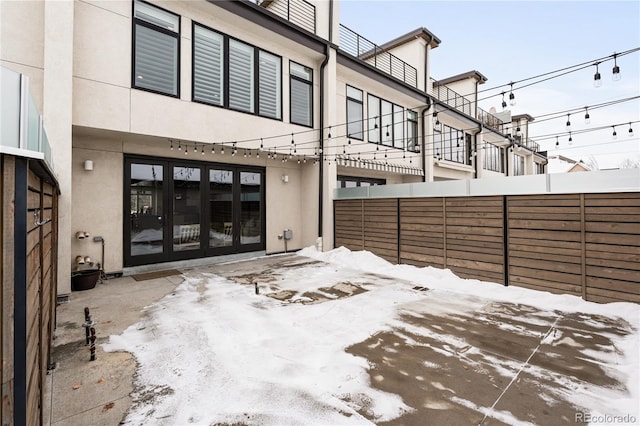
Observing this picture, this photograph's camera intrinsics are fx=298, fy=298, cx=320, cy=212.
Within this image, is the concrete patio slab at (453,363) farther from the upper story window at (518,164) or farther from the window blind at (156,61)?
the upper story window at (518,164)

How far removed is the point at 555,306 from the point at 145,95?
861 centimetres

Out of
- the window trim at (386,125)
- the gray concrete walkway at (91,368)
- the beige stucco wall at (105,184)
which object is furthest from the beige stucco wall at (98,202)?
the window trim at (386,125)

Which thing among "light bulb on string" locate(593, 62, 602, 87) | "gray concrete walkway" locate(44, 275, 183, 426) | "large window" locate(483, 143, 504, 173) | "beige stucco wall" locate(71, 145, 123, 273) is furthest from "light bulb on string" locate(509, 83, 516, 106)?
"large window" locate(483, 143, 504, 173)

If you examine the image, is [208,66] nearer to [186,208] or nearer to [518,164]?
[186,208]

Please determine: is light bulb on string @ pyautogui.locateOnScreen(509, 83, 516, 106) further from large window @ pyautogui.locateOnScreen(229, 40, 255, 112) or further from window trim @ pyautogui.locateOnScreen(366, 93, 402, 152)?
large window @ pyautogui.locateOnScreen(229, 40, 255, 112)

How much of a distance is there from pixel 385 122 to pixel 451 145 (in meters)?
5.70

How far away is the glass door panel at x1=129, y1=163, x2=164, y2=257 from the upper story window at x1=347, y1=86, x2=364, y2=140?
6.30 m

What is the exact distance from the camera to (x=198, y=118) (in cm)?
706

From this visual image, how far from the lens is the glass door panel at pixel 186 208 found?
752cm

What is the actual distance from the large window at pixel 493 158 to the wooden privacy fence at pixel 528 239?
1387 centimetres

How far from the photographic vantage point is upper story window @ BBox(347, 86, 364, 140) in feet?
34.8

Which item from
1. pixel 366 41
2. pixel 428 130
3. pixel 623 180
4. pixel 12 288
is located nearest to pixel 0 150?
pixel 12 288

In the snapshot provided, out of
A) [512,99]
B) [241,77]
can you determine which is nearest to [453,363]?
[512,99]

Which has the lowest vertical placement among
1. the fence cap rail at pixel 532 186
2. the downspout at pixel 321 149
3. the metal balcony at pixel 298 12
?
the fence cap rail at pixel 532 186
